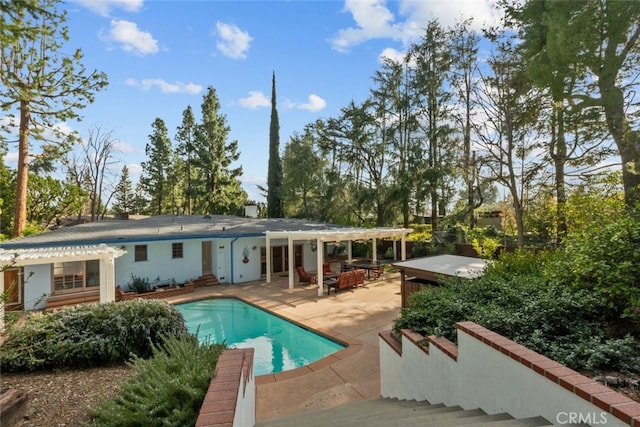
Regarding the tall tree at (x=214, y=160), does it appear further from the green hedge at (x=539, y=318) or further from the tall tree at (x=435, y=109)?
the green hedge at (x=539, y=318)

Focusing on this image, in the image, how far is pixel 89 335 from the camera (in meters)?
5.47

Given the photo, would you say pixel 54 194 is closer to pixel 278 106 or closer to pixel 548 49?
pixel 278 106

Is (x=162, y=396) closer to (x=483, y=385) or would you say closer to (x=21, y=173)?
(x=483, y=385)

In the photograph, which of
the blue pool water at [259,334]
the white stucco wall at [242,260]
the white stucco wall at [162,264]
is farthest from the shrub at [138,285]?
the white stucco wall at [242,260]

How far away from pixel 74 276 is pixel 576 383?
50.2 feet

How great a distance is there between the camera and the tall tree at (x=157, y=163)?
33562 millimetres

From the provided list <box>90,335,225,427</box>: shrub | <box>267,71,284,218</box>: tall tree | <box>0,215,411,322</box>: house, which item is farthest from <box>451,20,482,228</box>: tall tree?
<box>90,335,225,427</box>: shrub

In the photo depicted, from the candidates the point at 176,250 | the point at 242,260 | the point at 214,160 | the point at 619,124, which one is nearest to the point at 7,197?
the point at 214,160

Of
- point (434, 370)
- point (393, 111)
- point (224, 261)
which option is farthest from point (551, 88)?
point (393, 111)

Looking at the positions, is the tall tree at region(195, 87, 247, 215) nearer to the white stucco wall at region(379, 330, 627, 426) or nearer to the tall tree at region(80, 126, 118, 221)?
the tall tree at region(80, 126, 118, 221)

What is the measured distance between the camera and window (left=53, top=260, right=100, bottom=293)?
1189cm

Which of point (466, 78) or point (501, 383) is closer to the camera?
point (501, 383)

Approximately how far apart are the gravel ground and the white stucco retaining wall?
13.6 ft

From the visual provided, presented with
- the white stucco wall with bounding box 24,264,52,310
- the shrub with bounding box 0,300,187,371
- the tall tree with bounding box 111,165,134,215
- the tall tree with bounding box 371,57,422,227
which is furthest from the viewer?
the tall tree with bounding box 111,165,134,215
